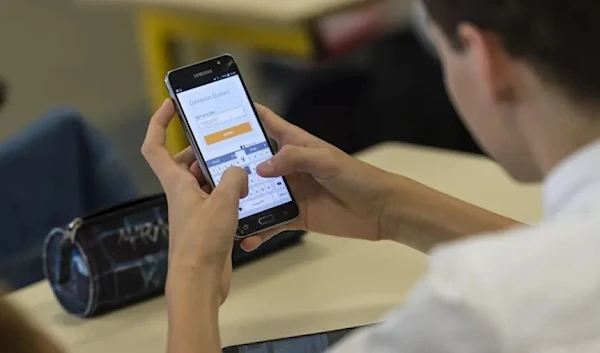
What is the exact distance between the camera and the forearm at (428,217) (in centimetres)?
100

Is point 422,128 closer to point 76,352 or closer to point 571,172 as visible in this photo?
point 76,352

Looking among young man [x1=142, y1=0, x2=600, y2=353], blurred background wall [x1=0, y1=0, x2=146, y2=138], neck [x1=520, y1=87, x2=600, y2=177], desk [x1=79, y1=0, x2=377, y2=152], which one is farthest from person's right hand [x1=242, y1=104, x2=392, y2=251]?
blurred background wall [x1=0, y1=0, x2=146, y2=138]

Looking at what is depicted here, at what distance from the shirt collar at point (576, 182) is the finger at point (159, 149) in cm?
41

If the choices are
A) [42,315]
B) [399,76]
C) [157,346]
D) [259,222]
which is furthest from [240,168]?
[399,76]

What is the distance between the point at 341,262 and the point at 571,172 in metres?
0.54

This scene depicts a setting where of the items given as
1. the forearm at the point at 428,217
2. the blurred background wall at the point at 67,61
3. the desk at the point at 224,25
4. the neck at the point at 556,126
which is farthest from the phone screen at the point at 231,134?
the blurred background wall at the point at 67,61

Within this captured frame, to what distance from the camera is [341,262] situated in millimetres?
1142

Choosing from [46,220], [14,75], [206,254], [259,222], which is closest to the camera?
[206,254]

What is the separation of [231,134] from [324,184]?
0.36 ft

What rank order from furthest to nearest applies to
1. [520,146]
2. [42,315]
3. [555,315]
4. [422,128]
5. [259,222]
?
[422,128] < [42,315] < [259,222] < [520,146] < [555,315]

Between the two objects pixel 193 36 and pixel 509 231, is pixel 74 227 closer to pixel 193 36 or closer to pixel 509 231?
pixel 509 231

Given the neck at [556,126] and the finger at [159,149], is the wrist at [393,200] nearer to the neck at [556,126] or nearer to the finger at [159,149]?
the finger at [159,149]

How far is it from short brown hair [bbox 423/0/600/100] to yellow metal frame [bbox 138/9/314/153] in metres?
1.43

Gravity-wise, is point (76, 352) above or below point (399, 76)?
above
